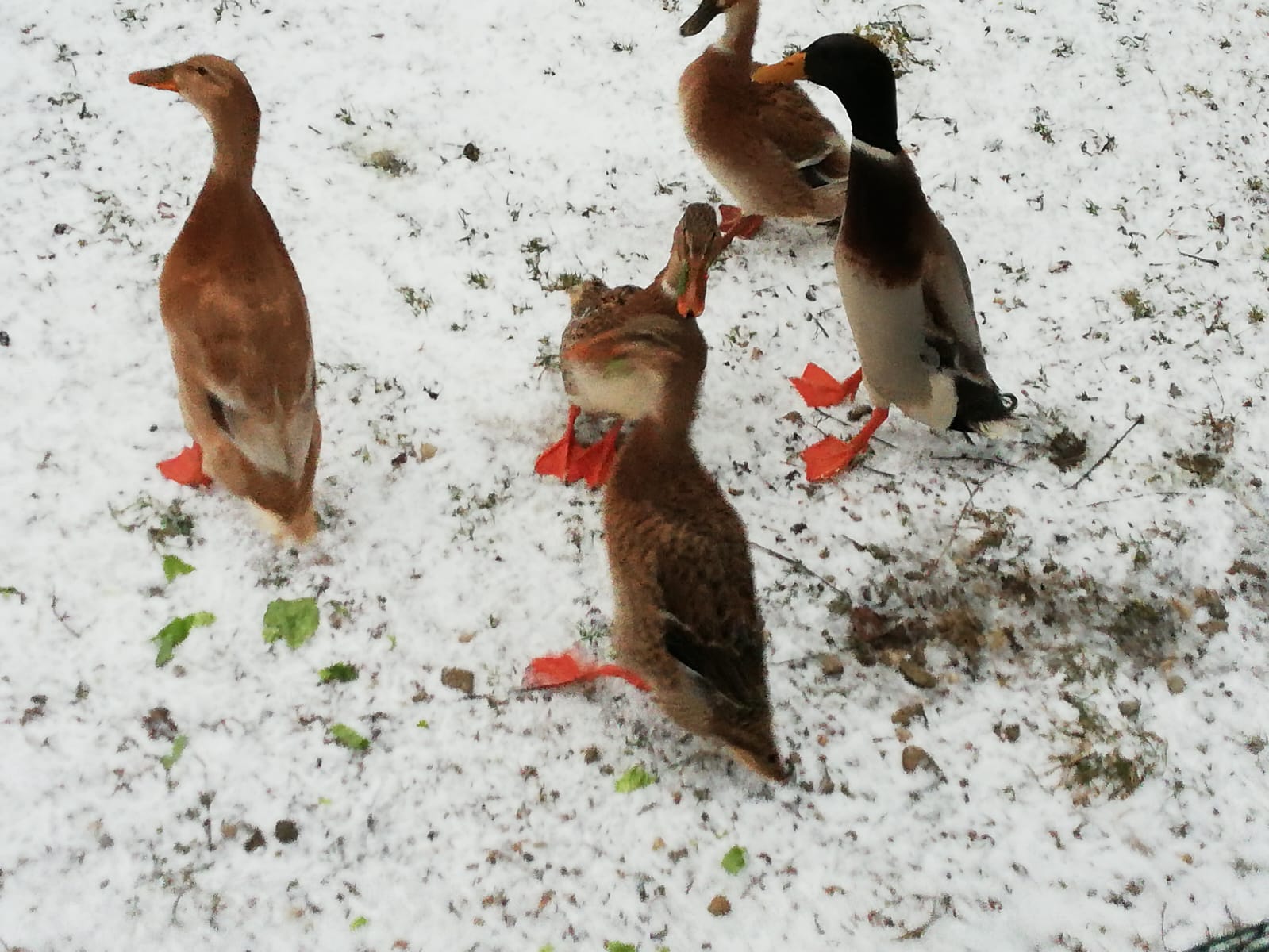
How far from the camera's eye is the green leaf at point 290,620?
2787mm

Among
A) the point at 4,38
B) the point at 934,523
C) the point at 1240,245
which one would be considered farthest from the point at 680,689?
the point at 4,38

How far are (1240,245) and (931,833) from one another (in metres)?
3.25

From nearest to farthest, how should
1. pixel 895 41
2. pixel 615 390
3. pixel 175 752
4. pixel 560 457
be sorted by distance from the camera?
pixel 175 752, pixel 615 390, pixel 560 457, pixel 895 41

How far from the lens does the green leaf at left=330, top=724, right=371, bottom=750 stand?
2.62 m

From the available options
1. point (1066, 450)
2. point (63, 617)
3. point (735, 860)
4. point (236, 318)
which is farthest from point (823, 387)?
point (63, 617)

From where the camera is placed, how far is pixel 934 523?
3.16 m

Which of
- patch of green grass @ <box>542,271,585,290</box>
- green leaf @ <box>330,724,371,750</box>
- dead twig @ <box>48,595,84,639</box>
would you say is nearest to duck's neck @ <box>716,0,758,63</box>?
patch of green grass @ <box>542,271,585,290</box>

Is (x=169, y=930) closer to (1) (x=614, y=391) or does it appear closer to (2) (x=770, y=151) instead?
(1) (x=614, y=391)

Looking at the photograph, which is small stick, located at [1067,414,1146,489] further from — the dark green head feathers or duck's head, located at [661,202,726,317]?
duck's head, located at [661,202,726,317]

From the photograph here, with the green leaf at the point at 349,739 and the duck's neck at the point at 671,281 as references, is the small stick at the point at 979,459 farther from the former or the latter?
the green leaf at the point at 349,739

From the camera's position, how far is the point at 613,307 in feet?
10.1

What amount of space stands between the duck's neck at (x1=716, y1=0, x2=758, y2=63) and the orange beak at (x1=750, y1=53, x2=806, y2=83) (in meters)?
0.51

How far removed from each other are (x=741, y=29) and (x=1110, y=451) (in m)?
2.29

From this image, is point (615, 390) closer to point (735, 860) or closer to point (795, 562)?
point (795, 562)
